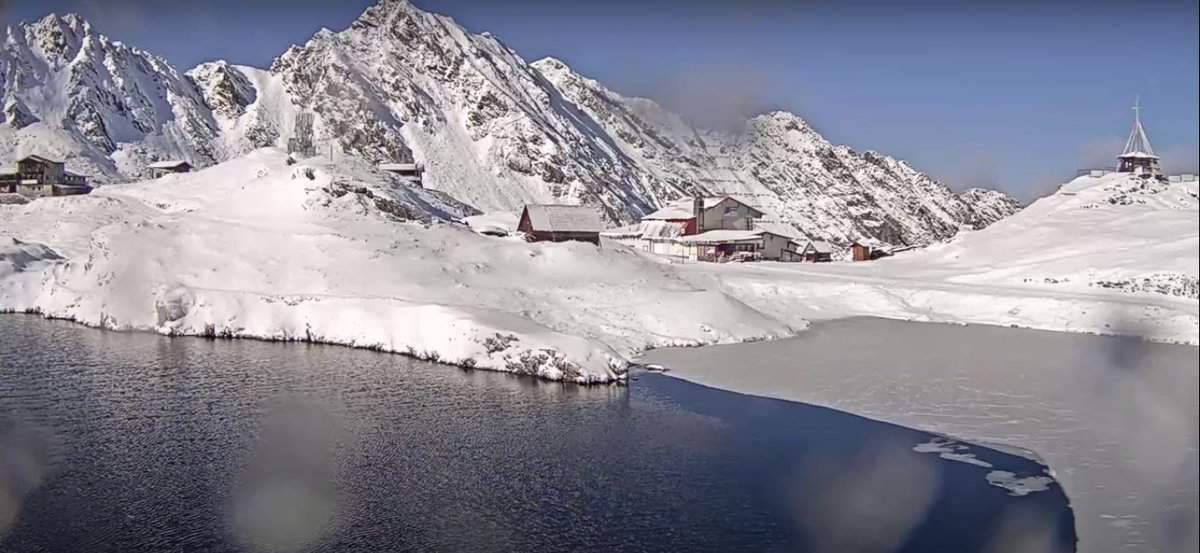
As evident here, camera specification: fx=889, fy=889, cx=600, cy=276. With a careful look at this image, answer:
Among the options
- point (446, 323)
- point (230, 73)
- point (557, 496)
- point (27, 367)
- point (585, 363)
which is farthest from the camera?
point (230, 73)

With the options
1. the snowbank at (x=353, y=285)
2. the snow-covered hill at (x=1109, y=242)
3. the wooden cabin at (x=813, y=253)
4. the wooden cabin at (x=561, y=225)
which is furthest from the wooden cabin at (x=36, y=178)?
the snow-covered hill at (x=1109, y=242)

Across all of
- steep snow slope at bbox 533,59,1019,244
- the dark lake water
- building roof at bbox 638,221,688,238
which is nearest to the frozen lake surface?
the dark lake water

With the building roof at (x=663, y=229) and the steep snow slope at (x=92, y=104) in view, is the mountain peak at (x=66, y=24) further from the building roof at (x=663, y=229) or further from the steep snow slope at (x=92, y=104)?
the building roof at (x=663, y=229)

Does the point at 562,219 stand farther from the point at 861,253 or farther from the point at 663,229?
the point at 861,253

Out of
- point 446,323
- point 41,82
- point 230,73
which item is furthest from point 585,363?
point 230,73

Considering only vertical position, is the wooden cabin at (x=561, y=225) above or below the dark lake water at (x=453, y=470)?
above

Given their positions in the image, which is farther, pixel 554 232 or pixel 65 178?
pixel 65 178

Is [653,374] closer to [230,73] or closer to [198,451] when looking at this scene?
[198,451]
